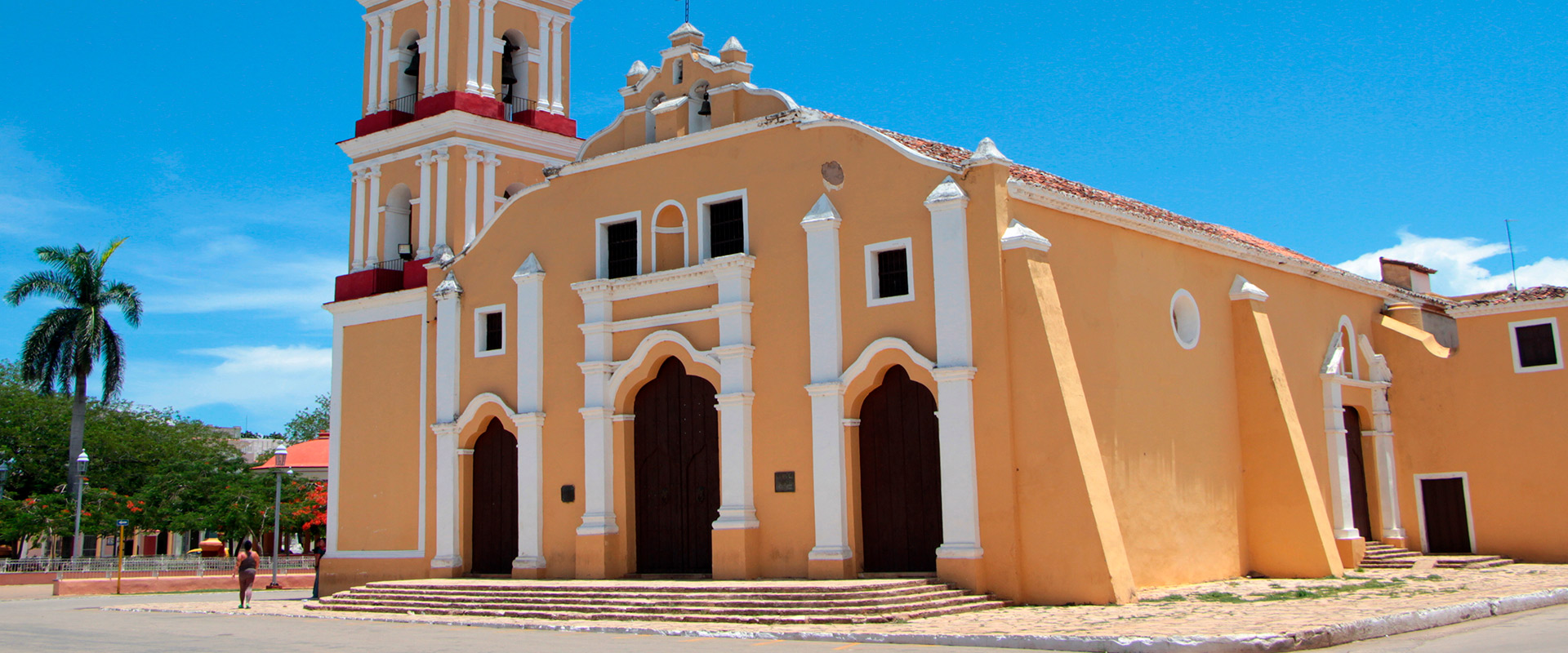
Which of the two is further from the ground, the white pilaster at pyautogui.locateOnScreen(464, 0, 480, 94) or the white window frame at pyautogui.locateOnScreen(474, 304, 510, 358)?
the white pilaster at pyautogui.locateOnScreen(464, 0, 480, 94)

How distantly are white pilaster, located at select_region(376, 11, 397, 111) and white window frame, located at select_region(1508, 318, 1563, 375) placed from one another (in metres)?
21.1

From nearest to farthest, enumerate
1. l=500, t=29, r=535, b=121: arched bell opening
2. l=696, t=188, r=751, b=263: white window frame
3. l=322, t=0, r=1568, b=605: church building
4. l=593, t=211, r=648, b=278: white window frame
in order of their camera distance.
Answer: l=322, t=0, r=1568, b=605: church building, l=696, t=188, r=751, b=263: white window frame, l=593, t=211, r=648, b=278: white window frame, l=500, t=29, r=535, b=121: arched bell opening

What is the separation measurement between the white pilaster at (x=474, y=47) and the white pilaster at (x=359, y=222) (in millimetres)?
2717

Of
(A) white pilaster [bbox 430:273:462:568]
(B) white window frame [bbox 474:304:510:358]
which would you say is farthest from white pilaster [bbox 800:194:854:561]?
(A) white pilaster [bbox 430:273:462:568]

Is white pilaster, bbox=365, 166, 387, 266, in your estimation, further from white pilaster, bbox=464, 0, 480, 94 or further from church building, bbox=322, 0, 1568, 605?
white pilaster, bbox=464, 0, 480, 94

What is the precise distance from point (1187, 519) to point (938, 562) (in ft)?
13.7

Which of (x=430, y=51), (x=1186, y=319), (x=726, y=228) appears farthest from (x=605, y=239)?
(x=1186, y=319)

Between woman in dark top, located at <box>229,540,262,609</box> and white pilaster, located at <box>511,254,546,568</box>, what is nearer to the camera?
white pilaster, located at <box>511,254,546,568</box>

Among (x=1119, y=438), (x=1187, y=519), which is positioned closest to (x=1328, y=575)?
(x=1187, y=519)

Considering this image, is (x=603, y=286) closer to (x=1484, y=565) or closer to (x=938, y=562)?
(x=938, y=562)

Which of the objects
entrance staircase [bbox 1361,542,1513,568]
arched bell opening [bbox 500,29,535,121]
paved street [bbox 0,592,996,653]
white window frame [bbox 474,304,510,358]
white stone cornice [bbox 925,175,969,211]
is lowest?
paved street [bbox 0,592,996,653]

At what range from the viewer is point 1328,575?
1814 cm

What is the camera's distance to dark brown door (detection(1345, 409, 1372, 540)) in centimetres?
2280

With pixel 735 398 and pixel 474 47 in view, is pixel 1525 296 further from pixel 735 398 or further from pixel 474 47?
pixel 474 47
